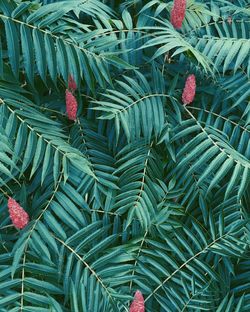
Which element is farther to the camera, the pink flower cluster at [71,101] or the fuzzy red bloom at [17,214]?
the pink flower cluster at [71,101]

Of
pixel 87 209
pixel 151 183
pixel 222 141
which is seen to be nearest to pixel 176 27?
pixel 222 141

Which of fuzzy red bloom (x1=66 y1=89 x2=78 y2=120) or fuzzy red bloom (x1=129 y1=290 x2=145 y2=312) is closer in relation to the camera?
fuzzy red bloom (x1=129 y1=290 x2=145 y2=312)

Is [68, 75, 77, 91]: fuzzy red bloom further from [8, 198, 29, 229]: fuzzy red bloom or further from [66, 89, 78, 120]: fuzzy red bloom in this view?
[8, 198, 29, 229]: fuzzy red bloom

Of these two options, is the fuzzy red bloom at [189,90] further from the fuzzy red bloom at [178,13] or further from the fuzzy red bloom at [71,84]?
the fuzzy red bloom at [71,84]

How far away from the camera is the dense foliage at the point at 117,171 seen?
61.5 inches

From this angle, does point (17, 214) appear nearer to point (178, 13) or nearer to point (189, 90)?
point (189, 90)

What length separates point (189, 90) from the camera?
6.01 feet

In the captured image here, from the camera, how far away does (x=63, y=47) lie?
1.64m

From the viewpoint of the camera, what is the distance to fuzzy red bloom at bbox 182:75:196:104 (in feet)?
5.99

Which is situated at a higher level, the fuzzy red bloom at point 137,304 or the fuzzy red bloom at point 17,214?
the fuzzy red bloom at point 17,214

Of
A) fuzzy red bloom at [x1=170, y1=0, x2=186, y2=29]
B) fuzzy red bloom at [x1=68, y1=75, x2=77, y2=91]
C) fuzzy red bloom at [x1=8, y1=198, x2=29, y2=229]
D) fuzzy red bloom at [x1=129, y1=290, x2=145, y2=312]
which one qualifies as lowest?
fuzzy red bloom at [x1=129, y1=290, x2=145, y2=312]

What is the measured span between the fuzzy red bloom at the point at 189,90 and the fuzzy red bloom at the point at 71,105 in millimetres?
346

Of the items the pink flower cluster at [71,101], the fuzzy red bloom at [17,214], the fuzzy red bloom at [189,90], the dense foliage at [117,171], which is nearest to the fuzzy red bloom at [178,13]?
the dense foliage at [117,171]

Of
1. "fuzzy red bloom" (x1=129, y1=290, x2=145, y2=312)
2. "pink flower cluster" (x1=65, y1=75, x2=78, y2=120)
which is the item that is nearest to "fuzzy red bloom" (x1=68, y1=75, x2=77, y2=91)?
"pink flower cluster" (x1=65, y1=75, x2=78, y2=120)
